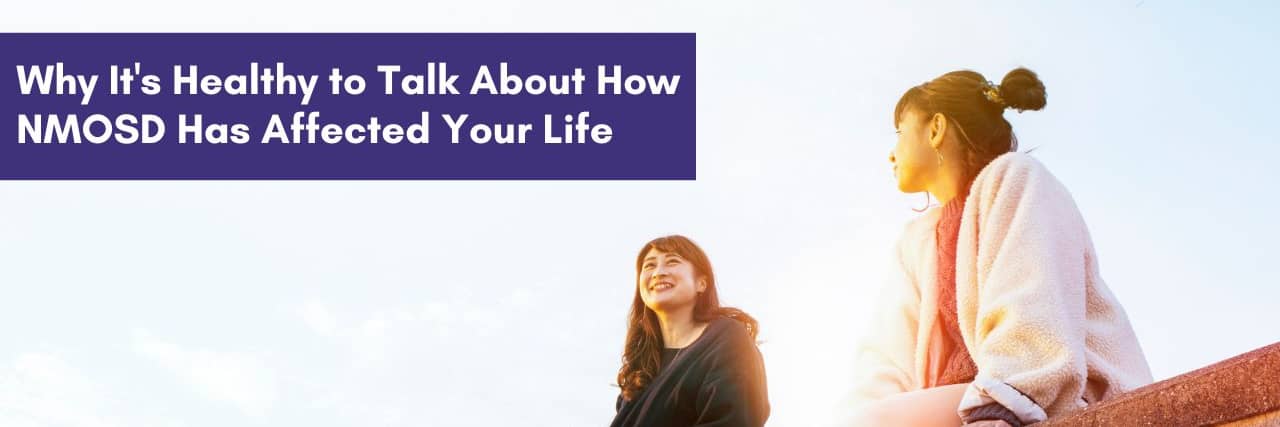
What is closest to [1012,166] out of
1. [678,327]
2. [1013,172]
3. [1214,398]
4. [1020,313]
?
[1013,172]

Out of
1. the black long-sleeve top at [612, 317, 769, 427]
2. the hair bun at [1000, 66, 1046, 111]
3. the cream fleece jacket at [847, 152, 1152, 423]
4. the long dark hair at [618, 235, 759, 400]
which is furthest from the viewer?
the long dark hair at [618, 235, 759, 400]

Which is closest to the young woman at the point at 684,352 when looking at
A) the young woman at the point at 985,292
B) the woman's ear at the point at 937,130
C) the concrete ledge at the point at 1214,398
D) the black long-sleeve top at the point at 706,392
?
the black long-sleeve top at the point at 706,392

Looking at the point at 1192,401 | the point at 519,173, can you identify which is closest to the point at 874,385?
the point at 1192,401

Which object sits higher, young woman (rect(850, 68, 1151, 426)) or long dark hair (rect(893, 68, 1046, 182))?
long dark hair (rect(893, 68, 1046, 182))

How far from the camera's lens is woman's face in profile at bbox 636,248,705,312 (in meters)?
6.37

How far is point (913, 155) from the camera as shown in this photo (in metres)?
5.20

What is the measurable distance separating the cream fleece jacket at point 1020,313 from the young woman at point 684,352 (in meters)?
Answer: 0.94

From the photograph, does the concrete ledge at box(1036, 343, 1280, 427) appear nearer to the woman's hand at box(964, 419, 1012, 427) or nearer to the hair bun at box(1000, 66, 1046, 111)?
the woman's hand at box(964, 419, 1012, 427)

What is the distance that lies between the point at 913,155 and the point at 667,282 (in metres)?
1.41

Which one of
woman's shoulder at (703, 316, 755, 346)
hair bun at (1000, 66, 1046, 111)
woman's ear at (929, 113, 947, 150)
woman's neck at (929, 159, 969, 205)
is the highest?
hair bun at (1000, 66, 1046, 111)

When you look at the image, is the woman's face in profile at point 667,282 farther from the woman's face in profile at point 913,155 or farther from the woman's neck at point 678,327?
the woman's face in profile at point 913,155

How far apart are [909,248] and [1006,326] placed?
0.73m

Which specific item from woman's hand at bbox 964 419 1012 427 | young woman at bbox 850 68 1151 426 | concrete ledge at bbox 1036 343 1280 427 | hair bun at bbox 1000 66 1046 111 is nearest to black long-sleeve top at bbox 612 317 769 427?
young woman at bbox 850 68 1151 426

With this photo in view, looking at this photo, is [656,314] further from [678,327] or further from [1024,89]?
[1024,89]
